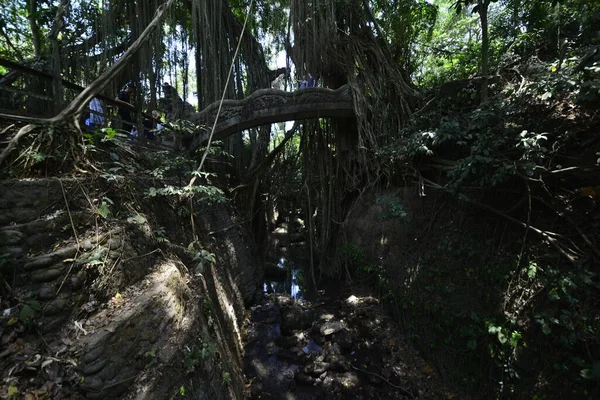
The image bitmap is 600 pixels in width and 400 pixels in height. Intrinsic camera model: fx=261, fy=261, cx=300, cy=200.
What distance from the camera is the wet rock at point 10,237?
1.67 m

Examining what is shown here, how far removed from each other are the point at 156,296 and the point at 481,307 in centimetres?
311

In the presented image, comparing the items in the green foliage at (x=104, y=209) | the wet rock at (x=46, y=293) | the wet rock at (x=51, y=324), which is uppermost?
the green foliage at (x=104, y=209)

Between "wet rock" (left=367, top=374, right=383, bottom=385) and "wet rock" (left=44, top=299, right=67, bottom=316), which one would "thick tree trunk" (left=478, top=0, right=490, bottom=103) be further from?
"wet rock" (left=44, top=299, right=67, bottom=316)

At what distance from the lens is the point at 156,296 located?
194cm

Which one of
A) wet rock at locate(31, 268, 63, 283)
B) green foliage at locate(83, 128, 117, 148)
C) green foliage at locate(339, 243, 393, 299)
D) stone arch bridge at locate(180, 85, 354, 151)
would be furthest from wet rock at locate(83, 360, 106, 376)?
green foliage at locate(339, 243, 393, 299)

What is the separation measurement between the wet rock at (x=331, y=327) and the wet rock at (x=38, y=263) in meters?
3.44

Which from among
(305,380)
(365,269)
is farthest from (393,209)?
(305,380)

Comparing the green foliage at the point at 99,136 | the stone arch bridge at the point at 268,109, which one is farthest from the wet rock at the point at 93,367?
the stone arch bridge at the point at 268,109

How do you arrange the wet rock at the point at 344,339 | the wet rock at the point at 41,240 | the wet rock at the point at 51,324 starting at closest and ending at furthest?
the wet rock at the point at 51,324 < the wet rock at the point at 41,240 < the wet rock at the point at 344,339

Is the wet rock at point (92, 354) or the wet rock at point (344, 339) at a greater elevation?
the wet rock at point (92, 354)

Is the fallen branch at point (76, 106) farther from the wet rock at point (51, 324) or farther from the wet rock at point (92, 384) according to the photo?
the wet rock at point (92, 384)

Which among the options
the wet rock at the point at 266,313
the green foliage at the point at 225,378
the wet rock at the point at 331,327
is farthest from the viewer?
the wet rock at the point at 266,313

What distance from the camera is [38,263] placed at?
1.68 meters

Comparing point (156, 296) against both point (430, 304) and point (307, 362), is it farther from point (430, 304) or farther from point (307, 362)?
point (430, 304)
